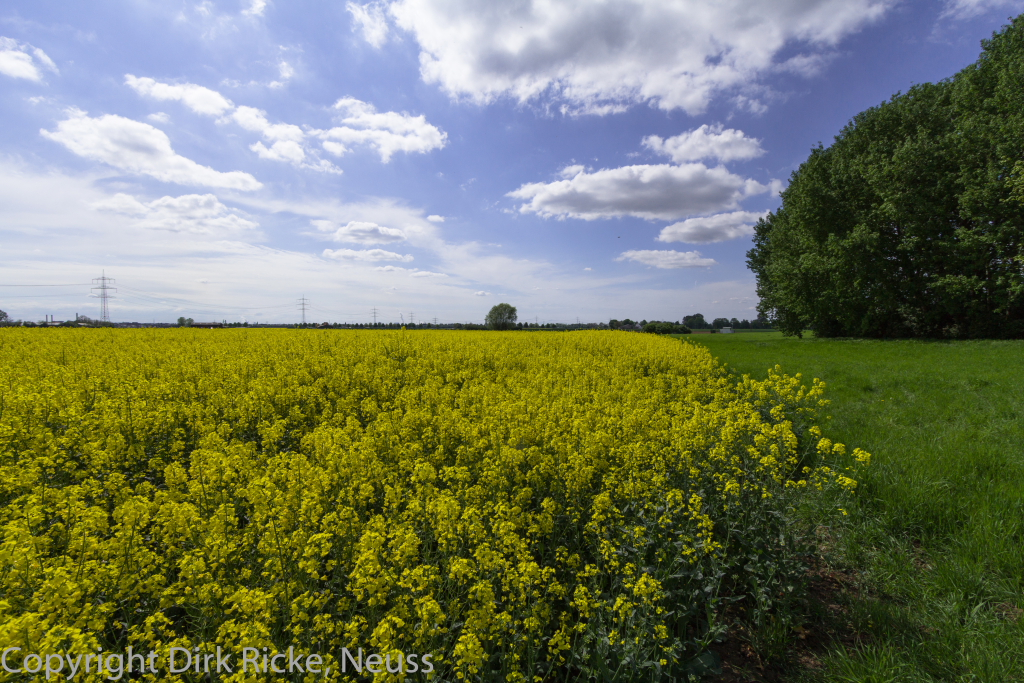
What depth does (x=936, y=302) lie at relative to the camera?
75.0ft

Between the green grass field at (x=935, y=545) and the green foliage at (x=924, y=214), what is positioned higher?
the green foliage at (x=924, y=214)

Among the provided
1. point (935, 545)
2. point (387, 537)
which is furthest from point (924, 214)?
point (387, 537)

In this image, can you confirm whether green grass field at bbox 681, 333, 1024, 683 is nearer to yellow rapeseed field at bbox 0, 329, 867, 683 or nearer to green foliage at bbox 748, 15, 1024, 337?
yellow rapeseed field at bbox 0, 329, 867, 683

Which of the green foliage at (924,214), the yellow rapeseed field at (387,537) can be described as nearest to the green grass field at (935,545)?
the yellow rapeseed field at (387,537)

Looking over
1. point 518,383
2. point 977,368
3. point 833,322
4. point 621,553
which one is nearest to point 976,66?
point 833,322

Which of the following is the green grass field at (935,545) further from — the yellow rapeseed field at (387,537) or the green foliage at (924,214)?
the green foliage at (924,214)

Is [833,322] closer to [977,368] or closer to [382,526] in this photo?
[977,368]

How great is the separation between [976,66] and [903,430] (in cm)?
2683

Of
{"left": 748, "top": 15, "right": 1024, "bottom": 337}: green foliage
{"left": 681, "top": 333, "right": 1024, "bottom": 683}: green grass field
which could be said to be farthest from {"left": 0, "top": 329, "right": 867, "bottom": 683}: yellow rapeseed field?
{"left": 748, "top": 15, "right": 1024, "bottom": 337}: green foliage

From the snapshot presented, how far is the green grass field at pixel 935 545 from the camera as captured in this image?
2744 mm

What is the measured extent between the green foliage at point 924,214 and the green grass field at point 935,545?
17.4 m

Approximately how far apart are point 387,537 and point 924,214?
29666mm

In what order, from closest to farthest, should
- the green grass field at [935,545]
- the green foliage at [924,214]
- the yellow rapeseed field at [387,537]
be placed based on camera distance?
the yellow rapeseed field at [387,537] < the green grass field at [935,545] < the green foliage at [924,214]

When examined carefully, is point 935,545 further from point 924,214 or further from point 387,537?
point 924,214
